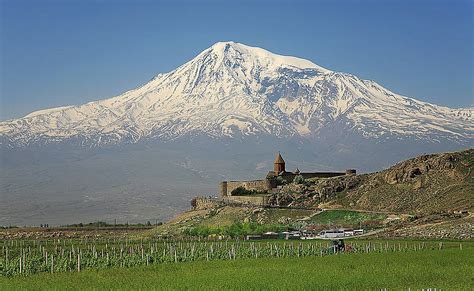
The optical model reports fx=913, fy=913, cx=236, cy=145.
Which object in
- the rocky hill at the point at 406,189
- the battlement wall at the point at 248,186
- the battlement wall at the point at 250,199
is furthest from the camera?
the battlement wall at the point at 248,186

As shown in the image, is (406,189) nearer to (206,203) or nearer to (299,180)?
(299,180)

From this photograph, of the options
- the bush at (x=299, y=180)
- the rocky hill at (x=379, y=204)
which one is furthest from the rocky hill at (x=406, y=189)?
the bush at (x=299, y=180)

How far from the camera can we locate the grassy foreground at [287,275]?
33750 millimetres

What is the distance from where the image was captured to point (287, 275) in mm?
36594

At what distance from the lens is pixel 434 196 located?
82.3m

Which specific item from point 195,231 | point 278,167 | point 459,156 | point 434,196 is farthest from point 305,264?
point 278,167

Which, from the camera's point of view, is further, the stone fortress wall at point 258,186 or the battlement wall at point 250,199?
the stone fortress wall at point 258,186

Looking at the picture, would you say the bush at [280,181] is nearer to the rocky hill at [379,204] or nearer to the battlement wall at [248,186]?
the battlement wall at [248,186]

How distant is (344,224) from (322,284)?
41.9m

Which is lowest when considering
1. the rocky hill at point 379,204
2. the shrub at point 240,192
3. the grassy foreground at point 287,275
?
the grassy foreground at point 287,275

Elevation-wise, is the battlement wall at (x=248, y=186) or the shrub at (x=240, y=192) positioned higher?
the battlement wall at (x=248, y=186)

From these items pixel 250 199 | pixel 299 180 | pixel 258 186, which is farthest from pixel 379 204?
pixel 258 186

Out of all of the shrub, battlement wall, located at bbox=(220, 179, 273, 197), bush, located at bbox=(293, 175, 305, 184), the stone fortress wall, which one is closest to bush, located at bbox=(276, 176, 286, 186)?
the stone fortress wall

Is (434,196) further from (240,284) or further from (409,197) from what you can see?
(240,284)
